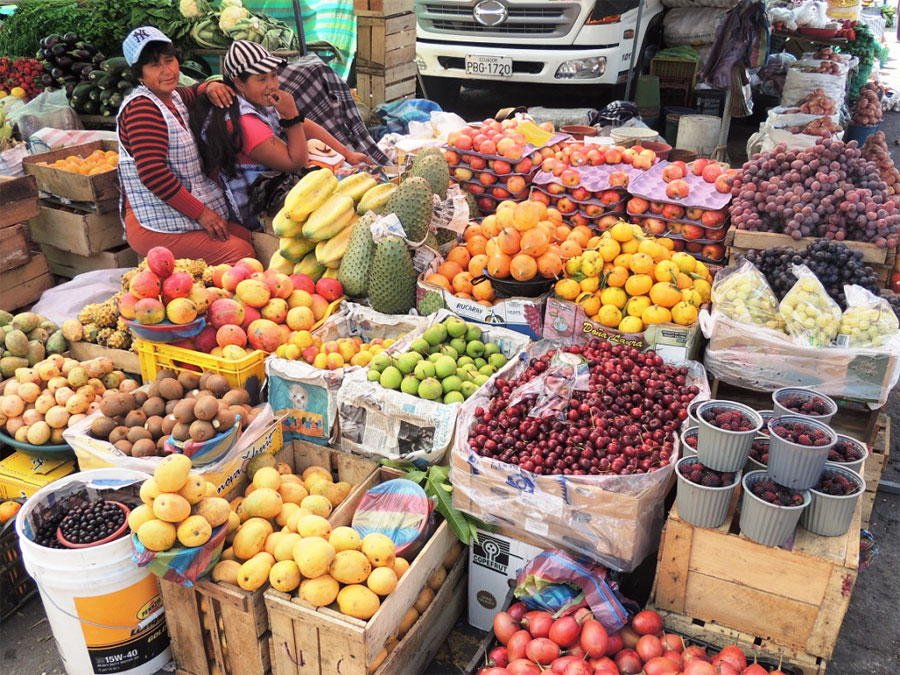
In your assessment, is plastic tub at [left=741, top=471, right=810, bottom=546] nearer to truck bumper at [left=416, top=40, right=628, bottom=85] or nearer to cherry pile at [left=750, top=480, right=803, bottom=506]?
cherry pile at [left=750, top=480, right=803, bottom=506]

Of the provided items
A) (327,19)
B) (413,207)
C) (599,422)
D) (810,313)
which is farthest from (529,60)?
(599,422)

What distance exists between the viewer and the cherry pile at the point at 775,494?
222 cm

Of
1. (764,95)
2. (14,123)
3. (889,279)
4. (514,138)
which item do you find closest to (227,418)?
(514,138)

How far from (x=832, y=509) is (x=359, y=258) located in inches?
98.6

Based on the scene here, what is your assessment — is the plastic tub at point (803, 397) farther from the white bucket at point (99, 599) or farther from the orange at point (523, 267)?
the white bucket at point (99, 599)

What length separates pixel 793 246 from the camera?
3.58 meters

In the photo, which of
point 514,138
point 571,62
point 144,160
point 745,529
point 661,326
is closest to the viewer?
point 745,529

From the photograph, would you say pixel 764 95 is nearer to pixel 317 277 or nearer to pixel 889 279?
pixel 889 279

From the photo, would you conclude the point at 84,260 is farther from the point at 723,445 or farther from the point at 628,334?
the point at 723,445

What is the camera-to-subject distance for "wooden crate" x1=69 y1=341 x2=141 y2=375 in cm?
370

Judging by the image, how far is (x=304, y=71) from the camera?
571 centimetres

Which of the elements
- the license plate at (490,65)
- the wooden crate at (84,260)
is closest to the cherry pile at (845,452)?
the wooden crate at (84,260)

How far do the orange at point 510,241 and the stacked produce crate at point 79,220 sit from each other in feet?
9.78

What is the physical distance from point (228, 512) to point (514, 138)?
3.01 m
